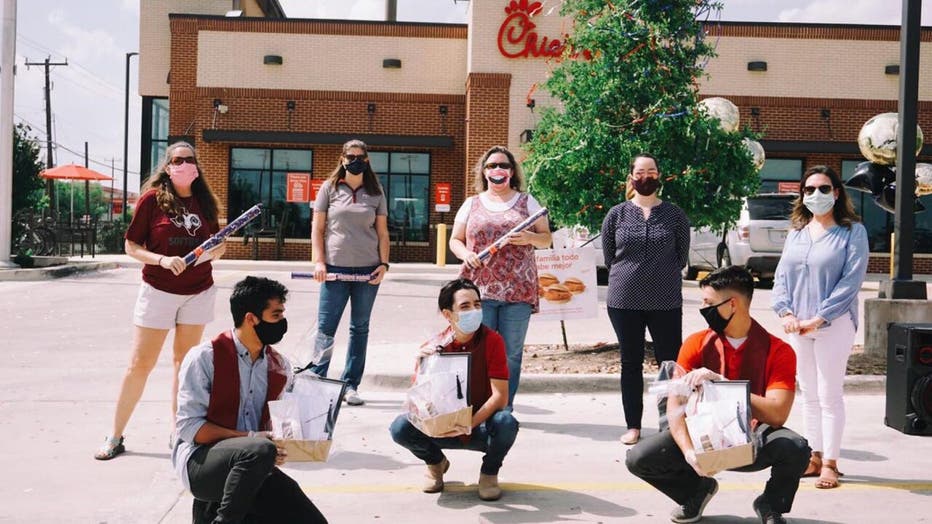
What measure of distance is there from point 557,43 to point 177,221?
21555 millimetres

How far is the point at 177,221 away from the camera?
19.6ft

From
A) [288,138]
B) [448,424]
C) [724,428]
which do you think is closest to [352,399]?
[448,424]

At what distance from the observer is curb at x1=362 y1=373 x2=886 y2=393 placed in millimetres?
8617

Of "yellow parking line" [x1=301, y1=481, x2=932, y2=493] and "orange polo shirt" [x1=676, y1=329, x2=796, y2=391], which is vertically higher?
"orange polo shirt" [x1=676, y1=329, x2=796, y2=391]

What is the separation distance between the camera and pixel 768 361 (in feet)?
15.3

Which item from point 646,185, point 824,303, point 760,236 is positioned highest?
point 646,185

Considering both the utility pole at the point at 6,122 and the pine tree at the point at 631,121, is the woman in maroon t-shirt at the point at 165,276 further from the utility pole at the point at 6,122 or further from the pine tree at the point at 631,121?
the utility pole at the point at 6,122

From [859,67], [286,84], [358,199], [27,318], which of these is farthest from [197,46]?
[358,199]

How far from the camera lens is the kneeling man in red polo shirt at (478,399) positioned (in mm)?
5059

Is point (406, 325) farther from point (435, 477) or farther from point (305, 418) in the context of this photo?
point (305, 418)

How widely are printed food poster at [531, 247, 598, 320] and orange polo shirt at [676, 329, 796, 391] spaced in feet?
15.5

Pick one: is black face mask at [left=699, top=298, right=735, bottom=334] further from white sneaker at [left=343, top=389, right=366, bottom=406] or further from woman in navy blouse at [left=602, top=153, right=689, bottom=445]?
white sneaker at [left=343, top=389, right=366, bottom=406]

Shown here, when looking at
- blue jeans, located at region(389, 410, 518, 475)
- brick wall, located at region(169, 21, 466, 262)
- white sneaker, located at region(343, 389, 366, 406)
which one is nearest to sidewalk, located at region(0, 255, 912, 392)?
white sneaker, located at region(343, 389, 366, 406)

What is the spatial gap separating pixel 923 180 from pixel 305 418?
37.8 ft
